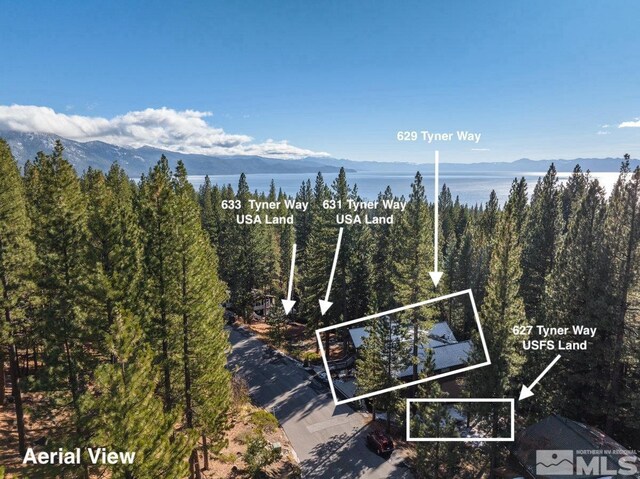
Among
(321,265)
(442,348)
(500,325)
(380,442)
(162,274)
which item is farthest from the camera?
(321,265)

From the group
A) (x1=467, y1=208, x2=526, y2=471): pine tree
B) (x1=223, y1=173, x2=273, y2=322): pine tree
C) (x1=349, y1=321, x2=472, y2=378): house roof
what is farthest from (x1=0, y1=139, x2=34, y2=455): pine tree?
(x1=223, y1=173, x2=273, y2=322): pine tree

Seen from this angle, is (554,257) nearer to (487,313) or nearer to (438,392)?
(487,313)

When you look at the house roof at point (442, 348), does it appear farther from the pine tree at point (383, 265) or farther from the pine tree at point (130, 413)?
the pine tree at point (130, 413)

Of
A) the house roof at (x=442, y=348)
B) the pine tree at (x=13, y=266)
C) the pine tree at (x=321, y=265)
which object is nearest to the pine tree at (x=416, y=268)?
the house roof at (x=442, y=348)

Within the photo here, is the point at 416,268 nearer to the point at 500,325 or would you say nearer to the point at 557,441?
the point at 500,325

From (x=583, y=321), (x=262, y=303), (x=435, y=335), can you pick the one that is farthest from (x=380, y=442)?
(x=262, y=303)

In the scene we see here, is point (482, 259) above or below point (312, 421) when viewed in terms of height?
above

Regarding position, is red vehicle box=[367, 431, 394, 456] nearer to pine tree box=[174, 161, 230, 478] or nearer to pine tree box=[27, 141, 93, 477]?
pine tree box=[174, 161, 230, 478]
